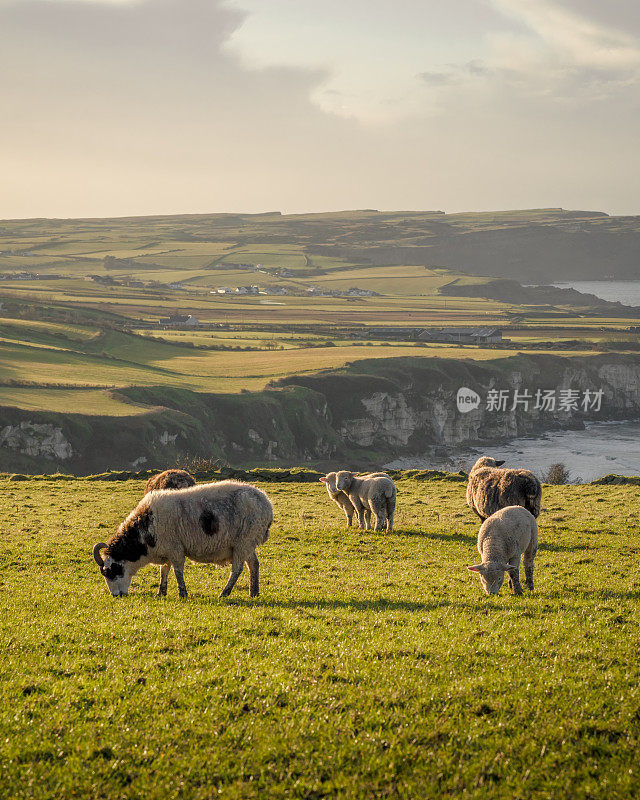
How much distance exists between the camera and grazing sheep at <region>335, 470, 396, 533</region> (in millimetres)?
27188

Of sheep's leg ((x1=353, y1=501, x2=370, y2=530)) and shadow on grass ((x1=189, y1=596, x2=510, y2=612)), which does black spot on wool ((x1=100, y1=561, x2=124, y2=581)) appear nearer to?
shadow on grass ((x1=189, y1=596, x2=510, y2=612))

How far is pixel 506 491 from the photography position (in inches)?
912

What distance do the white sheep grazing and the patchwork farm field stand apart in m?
0.64

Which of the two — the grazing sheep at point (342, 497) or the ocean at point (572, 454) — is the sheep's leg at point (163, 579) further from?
the ocean at point (572, 454)

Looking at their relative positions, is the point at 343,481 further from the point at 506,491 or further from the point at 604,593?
the point at 604,593

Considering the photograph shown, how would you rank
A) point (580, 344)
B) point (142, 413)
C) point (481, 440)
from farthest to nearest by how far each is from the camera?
1. point (580, 344)
2. point (481, 440)
3. point (142, 413)

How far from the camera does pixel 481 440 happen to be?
116688 mm

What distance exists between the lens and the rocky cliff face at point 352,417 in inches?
2719

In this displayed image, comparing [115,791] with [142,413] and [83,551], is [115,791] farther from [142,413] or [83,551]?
[142,413]

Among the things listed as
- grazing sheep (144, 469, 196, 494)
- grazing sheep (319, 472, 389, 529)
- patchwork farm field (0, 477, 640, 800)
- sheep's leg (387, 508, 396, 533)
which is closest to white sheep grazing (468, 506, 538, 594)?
patchwork farm field (0, 477, 640, 800)

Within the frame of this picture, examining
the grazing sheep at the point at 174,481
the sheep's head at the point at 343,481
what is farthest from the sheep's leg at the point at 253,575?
the grazing sheep at the point at 174,481

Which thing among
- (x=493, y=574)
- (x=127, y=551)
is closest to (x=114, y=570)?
(x=127, y=551)

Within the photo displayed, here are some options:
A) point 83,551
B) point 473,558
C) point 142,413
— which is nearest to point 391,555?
point 473,558

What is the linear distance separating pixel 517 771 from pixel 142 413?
7039 cm
